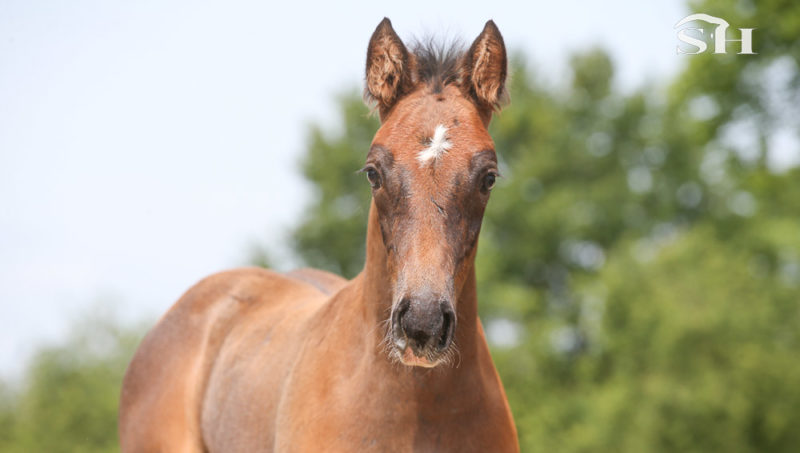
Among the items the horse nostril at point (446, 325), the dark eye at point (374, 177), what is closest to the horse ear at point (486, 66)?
the dark eye at point (374, 177)

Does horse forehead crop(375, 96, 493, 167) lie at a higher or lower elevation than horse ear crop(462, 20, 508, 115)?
lower

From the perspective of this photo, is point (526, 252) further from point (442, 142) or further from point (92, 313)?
point (442, 142)

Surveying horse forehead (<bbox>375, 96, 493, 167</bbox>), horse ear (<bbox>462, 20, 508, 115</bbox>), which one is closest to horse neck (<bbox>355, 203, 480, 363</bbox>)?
horse forehead (<bbox>375, 96, 493, 167</bbox>)

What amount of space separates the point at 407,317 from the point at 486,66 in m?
1.71

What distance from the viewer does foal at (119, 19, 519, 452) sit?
13.6ft

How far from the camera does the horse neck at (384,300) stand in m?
4.67

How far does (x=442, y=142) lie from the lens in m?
4.36

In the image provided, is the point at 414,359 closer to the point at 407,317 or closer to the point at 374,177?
the point at 407,317

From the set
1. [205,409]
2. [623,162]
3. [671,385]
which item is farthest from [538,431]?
[205,409]

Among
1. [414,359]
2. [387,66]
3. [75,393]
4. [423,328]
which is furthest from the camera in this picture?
[75,393]

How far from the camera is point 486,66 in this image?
4.90m

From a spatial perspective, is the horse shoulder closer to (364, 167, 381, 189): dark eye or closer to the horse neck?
the horse neck

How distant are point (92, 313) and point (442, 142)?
126 ft

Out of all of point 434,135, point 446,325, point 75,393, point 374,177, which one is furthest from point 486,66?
point 75,393
